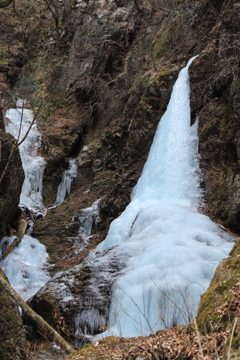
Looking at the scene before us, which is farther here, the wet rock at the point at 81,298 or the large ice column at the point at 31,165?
the large ice column at the point at 31,165

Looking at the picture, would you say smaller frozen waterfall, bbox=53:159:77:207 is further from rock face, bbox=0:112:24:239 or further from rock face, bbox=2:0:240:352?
rock face, bbox=0:112:24:239

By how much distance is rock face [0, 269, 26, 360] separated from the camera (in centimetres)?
409

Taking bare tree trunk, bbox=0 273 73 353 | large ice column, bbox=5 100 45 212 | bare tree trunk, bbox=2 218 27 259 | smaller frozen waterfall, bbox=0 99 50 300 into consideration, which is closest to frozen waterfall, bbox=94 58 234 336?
bare tree trunk, bbox=0 273 73 353

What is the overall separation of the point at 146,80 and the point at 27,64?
11.7m

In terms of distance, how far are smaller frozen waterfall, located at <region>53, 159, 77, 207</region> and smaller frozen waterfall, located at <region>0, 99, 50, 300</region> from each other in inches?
30.9

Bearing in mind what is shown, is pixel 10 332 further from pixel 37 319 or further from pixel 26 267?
pixel 26 267

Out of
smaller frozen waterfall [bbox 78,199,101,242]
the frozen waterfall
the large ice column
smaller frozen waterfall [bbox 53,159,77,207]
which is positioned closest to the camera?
the frozen waterfall

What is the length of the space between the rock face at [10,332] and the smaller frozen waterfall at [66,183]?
32.6ft

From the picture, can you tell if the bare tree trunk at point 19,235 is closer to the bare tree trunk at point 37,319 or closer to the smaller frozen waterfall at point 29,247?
the smaller frozen waterfall at point 29,247

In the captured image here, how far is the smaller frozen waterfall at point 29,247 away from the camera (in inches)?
373

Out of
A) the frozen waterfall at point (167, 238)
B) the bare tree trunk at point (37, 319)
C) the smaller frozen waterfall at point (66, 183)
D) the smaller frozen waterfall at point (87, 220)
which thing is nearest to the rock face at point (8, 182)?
the smaller frozen waterfall at point (87, 220)

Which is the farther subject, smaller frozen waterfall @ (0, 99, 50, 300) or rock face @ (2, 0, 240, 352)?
smaller frozen waterfall @ (0, 99, 50, 300)

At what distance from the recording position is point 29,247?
36.6 ft

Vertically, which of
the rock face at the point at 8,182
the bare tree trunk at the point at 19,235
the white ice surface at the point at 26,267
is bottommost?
the white ice surface at the point at 26,267
